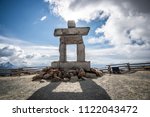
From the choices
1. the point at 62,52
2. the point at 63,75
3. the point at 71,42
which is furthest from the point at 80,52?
the point at 63,75

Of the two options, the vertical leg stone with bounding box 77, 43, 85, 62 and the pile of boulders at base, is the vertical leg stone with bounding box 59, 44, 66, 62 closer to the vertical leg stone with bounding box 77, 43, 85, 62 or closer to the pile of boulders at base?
the vertical leg stone with bounding box 77, 43, 85, 62

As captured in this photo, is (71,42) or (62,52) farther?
(62,52)

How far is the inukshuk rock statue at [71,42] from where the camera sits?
12.7 metres

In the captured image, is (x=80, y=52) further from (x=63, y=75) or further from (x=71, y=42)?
(x=63, y=75)

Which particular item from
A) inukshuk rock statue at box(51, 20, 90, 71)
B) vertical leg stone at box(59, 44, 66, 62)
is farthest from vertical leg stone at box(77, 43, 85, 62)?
vertical leg stone at box(59, 44, 66, 62)

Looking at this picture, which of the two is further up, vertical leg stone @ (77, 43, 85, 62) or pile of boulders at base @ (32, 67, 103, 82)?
vertical leg stone @ (77, 43, 85, 62)

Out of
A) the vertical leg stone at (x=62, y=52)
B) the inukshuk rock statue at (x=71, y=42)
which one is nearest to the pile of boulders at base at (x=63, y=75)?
the inukshuk rock statue at (x=71, y=42)

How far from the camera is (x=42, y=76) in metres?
11.2

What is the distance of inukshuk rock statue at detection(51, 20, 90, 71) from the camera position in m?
12.7

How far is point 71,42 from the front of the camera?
43.7 feet

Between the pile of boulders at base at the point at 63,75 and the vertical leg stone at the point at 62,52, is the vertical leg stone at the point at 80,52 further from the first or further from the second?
the pile of boulders at base at the point at 63,75

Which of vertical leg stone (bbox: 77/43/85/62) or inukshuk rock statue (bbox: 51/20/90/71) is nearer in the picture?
inukshuk rock statue (bbox: 51/20/90/71)

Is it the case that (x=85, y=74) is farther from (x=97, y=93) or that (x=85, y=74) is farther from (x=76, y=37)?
(x=97, y=93)

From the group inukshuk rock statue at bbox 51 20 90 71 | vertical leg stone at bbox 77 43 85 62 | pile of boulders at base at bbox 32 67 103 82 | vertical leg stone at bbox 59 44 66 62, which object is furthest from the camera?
vertical leg stone at bbox 59 44 66 62
